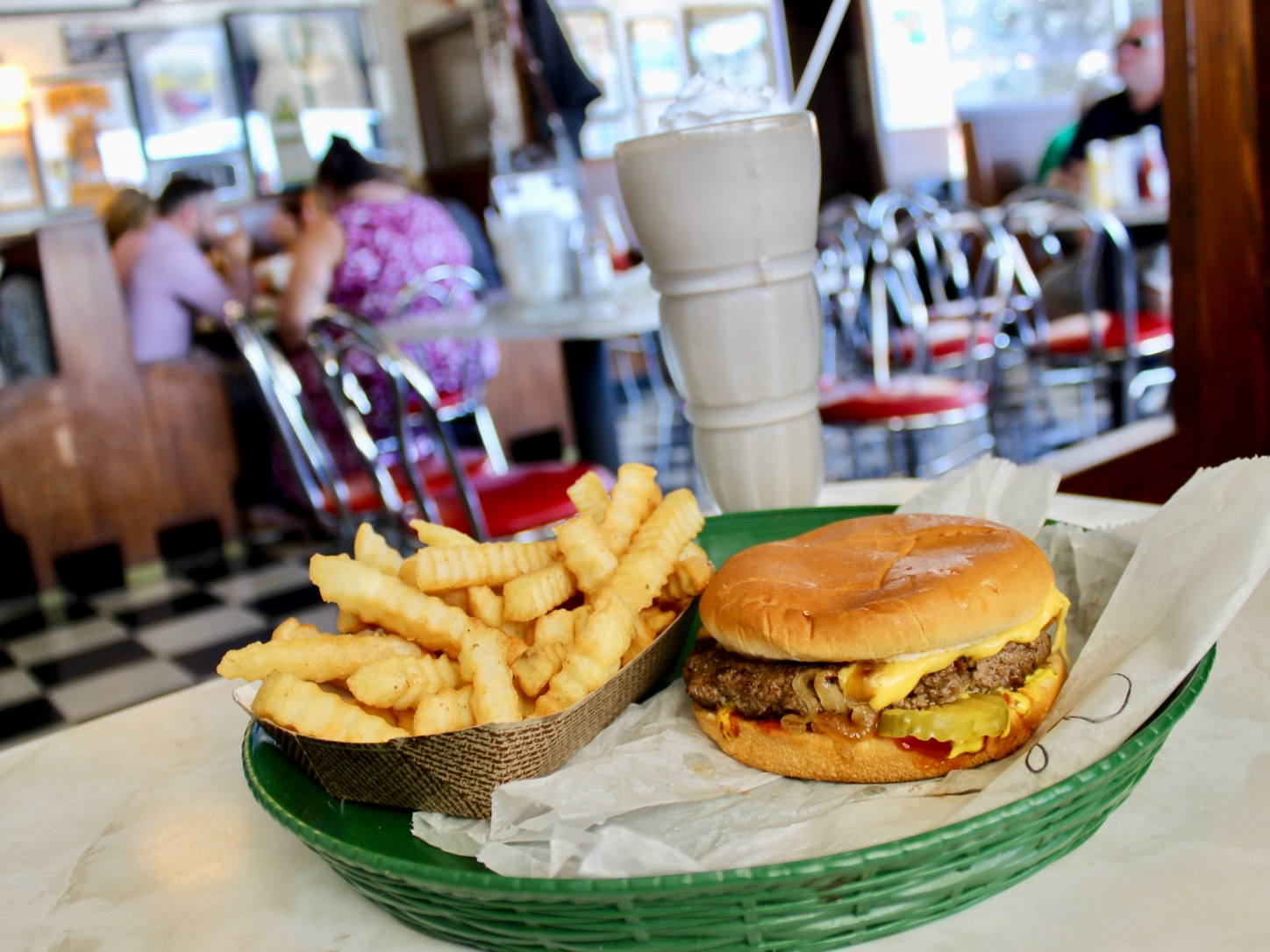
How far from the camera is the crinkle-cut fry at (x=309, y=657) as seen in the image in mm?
700

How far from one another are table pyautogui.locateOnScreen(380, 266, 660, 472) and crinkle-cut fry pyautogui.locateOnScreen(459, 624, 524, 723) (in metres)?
1.80

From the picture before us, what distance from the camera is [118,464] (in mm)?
4715

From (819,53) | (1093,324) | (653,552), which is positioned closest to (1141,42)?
(1093,324)

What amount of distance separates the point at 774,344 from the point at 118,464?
4355 mm

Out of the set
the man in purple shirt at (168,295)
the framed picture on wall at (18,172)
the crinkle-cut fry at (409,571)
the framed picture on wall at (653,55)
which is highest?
the framed picture on wall at (653,55)

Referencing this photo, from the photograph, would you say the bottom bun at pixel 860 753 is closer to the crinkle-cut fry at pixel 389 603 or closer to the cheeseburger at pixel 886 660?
the cheeseburger at pixel 886 660

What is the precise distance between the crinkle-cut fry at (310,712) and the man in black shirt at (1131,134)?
493 centimetres

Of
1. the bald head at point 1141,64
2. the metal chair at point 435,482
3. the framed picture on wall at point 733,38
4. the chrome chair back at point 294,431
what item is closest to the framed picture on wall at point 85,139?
the framed picture on wall at point 733,38

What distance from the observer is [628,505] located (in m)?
0.88

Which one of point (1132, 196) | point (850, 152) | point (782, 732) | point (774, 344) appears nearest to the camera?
point (782, 732)

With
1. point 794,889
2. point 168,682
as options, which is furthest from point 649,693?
point 168,682

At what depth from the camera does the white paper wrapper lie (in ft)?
1.90

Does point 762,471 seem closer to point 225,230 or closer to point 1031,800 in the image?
point 1031,800

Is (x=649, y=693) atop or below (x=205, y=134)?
below
